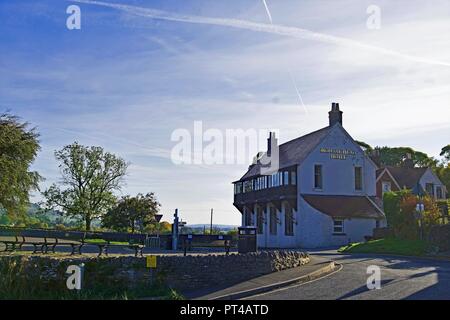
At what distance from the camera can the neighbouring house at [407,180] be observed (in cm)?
5281

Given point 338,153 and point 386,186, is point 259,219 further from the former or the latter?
point 386,186

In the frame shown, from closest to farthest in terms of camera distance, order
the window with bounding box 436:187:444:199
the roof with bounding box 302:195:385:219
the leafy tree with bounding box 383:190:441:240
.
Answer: the leafy tree with bounding box 383:190:441:240 < the roof with bounding box 302:195:385:219 < the window with bounding box 436:187:444:199

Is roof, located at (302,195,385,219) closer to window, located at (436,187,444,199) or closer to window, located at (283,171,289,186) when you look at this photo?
window, located at (283,171,289,186)

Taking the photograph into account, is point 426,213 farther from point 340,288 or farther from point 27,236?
point 27,236

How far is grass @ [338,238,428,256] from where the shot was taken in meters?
25.8

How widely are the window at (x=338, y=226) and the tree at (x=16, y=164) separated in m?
22.9

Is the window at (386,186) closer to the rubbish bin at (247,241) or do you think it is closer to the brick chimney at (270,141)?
the brick chimney at (270,141)

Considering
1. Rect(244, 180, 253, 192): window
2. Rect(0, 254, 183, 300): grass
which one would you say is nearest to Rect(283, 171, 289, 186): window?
Rect(244, 180, 253, 192): window

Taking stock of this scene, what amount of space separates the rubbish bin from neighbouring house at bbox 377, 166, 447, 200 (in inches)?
1276

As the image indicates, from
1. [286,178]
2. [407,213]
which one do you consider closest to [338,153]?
[286,178]

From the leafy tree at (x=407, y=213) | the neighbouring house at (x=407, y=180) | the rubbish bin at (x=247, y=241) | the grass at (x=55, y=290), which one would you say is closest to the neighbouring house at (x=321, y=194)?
the leafy tree at (x=407, y=213)

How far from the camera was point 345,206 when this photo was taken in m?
41.4

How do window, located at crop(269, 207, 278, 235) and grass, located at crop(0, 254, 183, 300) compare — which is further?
window, located at crop(269, 207, 278, 235)

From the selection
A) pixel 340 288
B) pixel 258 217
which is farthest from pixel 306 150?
pixel 340 288
